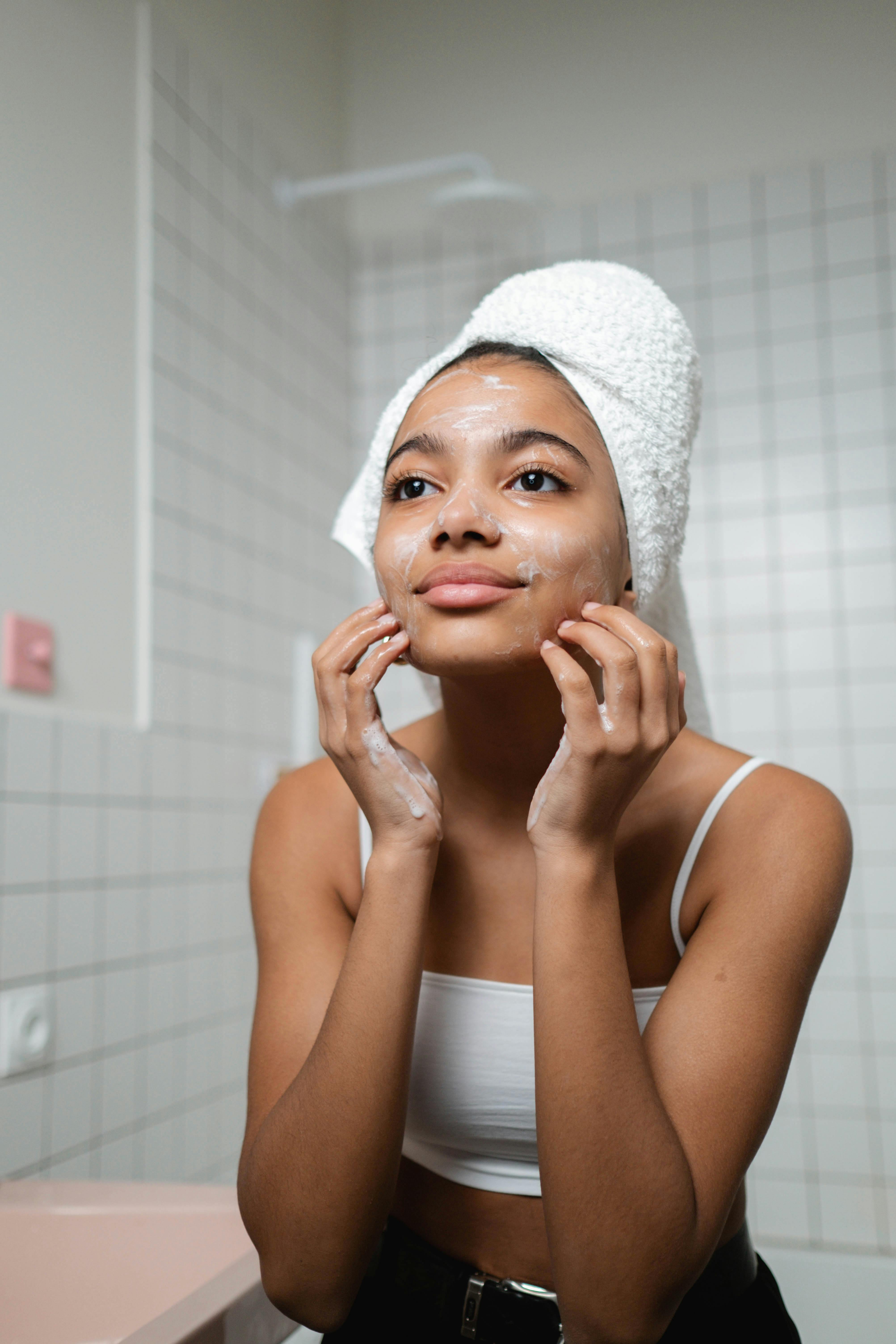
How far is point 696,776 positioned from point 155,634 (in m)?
1.12

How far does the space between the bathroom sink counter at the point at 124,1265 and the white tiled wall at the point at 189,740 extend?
52 cm

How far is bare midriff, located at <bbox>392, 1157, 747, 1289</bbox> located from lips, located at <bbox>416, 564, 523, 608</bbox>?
46 centimetres

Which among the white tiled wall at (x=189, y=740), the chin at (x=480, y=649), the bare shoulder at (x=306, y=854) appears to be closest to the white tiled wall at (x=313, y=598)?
the white tiled wall at (x=189, y=740)

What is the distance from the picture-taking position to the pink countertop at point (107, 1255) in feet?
2.47

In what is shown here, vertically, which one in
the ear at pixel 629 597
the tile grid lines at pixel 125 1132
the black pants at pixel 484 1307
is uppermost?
the ear at pixel 629 597

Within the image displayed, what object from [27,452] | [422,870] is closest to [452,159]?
[27,452]

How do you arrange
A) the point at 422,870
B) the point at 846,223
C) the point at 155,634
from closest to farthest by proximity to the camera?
the point at 422,870 < the point at 155,634 < the point at 846,223

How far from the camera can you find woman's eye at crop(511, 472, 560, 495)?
0.78m

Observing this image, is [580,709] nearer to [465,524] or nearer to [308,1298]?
[465,524]

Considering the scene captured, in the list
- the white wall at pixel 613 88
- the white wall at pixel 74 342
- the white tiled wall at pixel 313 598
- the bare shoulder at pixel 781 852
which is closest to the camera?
the bare shoulder at pixel 781 852

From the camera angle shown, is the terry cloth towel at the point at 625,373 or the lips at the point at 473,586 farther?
the terry cloth towel at the point at 625,373

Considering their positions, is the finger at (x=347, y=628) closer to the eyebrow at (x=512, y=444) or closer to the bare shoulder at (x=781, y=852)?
the eyebrow at (x=512, y=444)

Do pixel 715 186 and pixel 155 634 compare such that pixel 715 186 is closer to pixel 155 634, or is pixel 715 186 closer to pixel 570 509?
pixel 155 634

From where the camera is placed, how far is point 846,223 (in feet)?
7.77
